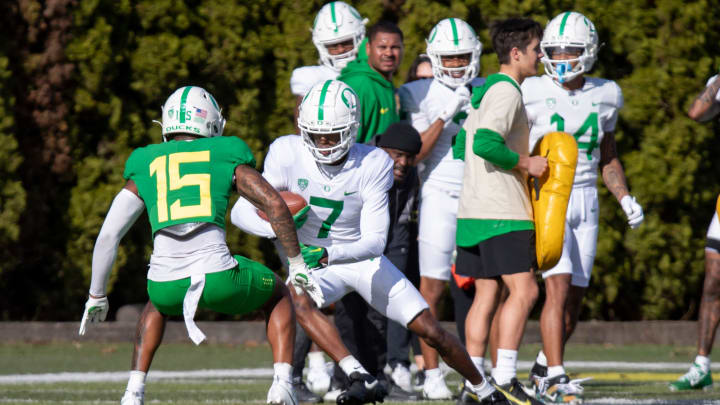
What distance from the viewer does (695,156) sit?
10.8 meters

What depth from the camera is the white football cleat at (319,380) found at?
7.71 metres

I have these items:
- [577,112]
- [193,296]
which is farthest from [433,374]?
[193,296]

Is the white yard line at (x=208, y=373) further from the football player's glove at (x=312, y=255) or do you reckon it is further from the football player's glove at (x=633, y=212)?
the football player's glove at (x=312, y=255)

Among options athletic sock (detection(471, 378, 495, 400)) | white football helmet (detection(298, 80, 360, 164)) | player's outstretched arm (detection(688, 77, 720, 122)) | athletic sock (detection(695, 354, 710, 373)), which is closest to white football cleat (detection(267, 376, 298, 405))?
athletic sock (detection(471, 378, 495, 400))

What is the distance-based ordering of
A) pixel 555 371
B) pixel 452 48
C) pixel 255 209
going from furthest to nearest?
pixel 452 48 < pixel 555 371 < pixel 255 209

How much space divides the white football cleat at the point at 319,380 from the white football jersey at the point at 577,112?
1.86 meters

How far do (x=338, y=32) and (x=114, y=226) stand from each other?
2.98 m

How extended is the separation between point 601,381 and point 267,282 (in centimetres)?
367

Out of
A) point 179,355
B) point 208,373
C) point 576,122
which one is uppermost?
point 576,122

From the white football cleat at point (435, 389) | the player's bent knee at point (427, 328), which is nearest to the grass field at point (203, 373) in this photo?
the white football cleat at point (435, 389)

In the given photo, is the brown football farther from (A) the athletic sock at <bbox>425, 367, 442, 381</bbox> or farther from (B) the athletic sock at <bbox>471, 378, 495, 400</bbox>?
(A) the athletic sock at <bbox>425, 367, 442, 381</bbox>

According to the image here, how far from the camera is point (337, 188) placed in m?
6.05

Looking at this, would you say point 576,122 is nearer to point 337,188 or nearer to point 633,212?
point 633,212

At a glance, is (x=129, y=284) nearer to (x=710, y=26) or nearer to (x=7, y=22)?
(x=7, y=22)
